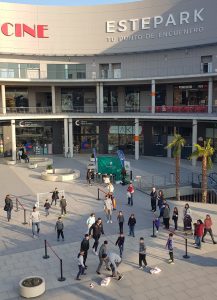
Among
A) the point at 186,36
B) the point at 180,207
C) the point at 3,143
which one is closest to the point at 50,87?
the point at 3,143

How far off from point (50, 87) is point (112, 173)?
19.2 m

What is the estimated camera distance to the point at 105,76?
43156mm

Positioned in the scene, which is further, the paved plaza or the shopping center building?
the shopping center building

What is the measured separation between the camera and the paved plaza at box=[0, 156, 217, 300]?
1317 centimetres

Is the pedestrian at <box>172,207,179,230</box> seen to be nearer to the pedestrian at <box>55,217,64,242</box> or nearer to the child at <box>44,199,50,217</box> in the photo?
the pedestrian at <box>55,217,64,242</box>

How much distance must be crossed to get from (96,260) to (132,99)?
30.6 m

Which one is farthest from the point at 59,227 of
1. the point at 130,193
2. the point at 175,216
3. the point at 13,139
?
the point at 13,139

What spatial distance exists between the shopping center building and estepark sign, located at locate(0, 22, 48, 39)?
4.1 inches

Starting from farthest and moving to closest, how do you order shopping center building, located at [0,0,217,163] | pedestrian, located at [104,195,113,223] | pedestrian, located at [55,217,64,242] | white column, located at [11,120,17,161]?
white column, located at [11,120,17,161] → shopping center building, located at [0,0,217,163] → pedestrian, located at [104,195,113,223] → pedestrian, located at [55,217,64,242]

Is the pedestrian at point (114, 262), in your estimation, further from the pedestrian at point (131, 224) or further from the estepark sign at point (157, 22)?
the estepark sign at point (157, 22)

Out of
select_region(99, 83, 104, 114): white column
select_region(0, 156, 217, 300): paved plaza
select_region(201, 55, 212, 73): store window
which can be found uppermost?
select_region(201, 55, 212, 73): store window

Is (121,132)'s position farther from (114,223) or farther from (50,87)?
(114,223)

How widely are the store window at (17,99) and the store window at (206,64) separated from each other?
20345 millimetres

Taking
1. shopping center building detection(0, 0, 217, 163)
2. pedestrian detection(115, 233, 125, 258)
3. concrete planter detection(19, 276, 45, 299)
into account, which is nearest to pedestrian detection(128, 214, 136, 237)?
pedestrian detection(115, 233, 125, 258)
